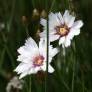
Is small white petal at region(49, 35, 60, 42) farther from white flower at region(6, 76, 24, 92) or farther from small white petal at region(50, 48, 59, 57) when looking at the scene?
white flower at region(6, 76, 24, 92)

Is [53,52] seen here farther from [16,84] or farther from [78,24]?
[16,84]

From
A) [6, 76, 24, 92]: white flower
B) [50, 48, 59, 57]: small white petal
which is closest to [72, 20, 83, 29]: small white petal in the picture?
[50, 48, 59, 57]: small white petal

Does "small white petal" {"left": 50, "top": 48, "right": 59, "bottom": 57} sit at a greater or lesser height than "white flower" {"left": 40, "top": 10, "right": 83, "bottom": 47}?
lesser

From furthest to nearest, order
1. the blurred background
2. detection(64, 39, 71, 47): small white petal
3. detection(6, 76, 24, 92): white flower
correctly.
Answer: detection(6, 76, 24, 92): white flower → the blurred background → detection(64, 39, 71, 47): small white petal

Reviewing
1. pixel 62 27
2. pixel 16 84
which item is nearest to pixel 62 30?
pixel 62 27

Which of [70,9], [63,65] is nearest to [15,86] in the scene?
[63,65]
